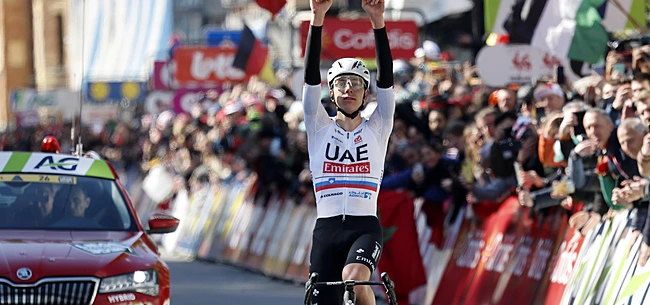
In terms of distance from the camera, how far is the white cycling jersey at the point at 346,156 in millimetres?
9078

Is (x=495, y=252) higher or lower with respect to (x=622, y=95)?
lower

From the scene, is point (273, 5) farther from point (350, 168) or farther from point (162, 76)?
point (162, 76)

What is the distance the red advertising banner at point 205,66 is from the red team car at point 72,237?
71.3 feet

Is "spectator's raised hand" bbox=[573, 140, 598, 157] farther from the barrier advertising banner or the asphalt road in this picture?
the asphalt road

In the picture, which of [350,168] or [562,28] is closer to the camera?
[350,168]

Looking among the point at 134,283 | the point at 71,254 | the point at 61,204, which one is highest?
the point at 61,204

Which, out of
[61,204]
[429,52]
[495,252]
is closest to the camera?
[61,204]

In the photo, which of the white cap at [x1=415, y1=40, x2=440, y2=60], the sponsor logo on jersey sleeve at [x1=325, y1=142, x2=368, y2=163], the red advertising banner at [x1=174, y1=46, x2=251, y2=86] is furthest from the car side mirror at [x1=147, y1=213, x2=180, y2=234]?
the red advertising banner at [x1=174, y1=46, x2=251, y2=86]

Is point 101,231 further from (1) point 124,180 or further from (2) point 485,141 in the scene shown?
(1) point 124,180

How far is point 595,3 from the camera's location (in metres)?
14.3

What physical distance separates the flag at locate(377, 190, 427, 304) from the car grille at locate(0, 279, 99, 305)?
4892mm

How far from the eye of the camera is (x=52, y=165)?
11.5 metres

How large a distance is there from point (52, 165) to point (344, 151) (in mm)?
3272

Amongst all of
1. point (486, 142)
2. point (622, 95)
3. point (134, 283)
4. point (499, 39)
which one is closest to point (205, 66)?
point (499, 39)
